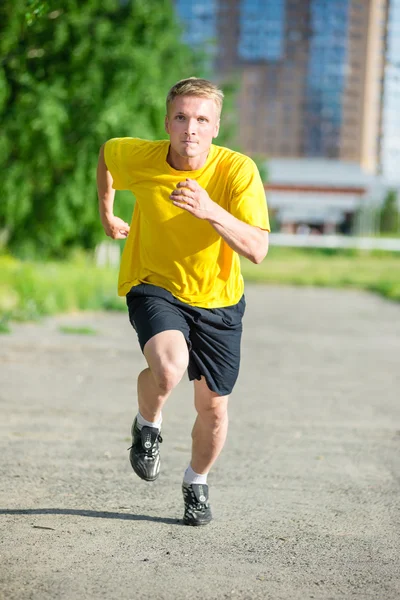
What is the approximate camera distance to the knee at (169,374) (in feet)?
14.3

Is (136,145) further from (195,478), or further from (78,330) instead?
(78,330)

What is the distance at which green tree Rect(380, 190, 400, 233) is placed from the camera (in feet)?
252

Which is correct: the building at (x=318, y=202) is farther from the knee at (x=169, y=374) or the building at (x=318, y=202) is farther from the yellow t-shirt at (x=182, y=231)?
the knee at (x=169, y=374)

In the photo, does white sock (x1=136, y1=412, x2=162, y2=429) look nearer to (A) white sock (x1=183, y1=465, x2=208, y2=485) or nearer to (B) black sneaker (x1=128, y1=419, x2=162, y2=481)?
(B) black sneaker (x1=128, y1=419, x2=162, y2=481)

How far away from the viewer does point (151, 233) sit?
452 centimetres

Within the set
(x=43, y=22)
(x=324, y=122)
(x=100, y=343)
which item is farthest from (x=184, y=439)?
(x=324, y=122)

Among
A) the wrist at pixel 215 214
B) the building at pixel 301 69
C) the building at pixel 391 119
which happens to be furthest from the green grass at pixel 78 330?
the building at pixel 301 69

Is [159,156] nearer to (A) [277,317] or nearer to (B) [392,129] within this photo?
(A) [277,317]

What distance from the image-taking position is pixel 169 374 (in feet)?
14.4

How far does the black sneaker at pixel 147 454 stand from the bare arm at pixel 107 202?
941 mm

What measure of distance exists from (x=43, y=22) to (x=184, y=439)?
1247cm

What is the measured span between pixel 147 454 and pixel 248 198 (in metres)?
1.23

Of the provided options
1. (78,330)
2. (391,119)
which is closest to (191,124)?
(78,330)

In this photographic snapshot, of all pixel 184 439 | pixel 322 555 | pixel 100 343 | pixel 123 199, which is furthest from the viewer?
pixel 123 199
